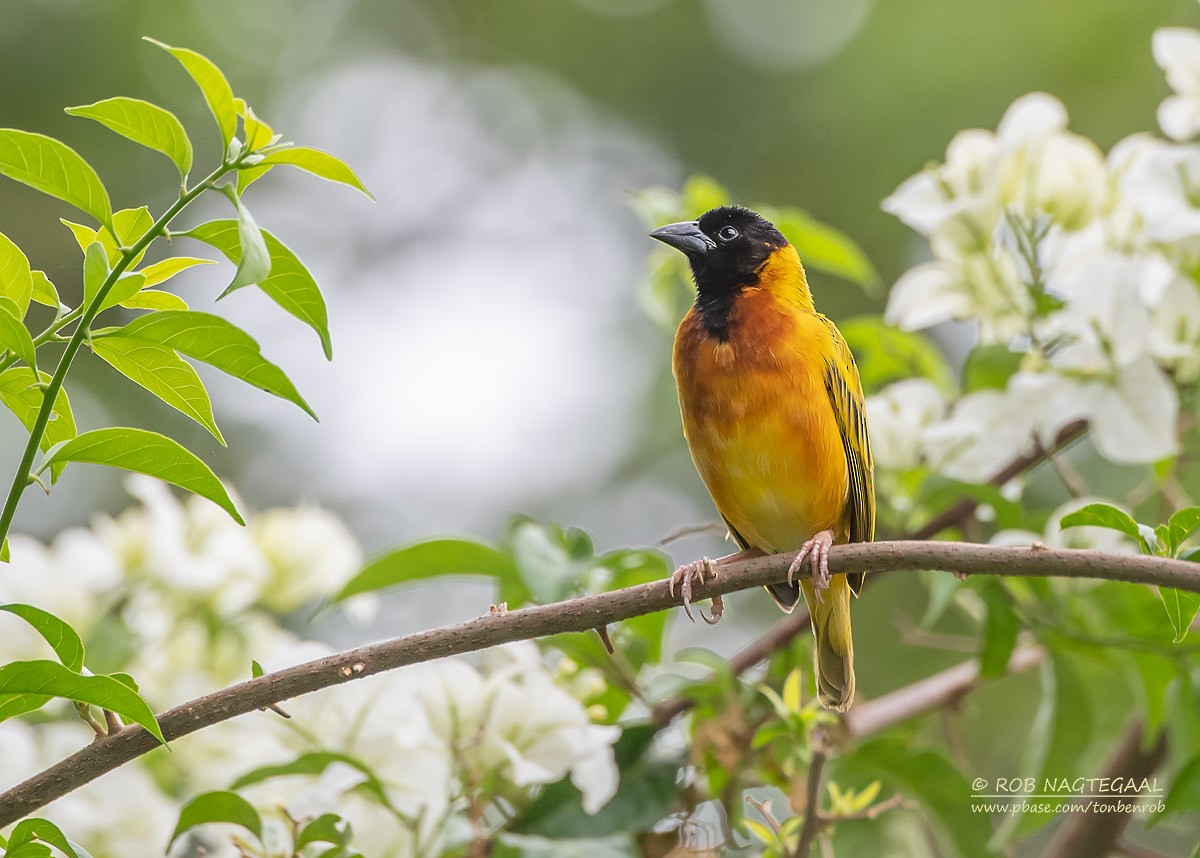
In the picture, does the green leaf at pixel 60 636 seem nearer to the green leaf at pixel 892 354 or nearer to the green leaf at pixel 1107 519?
the green leaf at pixel 1107 519

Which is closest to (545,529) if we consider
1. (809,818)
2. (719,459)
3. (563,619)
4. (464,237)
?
(719,459)

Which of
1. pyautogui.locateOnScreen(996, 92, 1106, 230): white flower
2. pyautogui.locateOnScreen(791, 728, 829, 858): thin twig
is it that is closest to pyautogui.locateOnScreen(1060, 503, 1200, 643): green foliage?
pyautogui.locateOnScreen(791, 728, 829, 858): thin twig

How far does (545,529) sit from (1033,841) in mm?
4201

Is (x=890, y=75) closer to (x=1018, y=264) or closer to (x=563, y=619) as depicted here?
(x=1018, y=264)

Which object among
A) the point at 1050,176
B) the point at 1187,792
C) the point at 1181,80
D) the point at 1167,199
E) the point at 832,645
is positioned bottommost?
the point at 1187,792

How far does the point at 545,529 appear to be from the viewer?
2.47 metres

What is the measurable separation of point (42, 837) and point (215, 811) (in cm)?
46

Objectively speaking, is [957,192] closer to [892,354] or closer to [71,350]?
[892,354]

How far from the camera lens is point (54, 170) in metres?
1.28

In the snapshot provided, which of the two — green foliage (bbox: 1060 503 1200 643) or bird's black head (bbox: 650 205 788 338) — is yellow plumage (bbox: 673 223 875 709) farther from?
green foliage (bbox: 1060 503 1200 643)

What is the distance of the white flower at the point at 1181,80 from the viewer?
261cm

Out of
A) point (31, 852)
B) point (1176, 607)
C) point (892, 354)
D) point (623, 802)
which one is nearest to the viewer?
point (31, 852)

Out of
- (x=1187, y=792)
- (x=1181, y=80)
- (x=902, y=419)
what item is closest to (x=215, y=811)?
(x=1187, y=792)

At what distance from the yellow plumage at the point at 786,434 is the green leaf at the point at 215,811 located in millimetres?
1238
